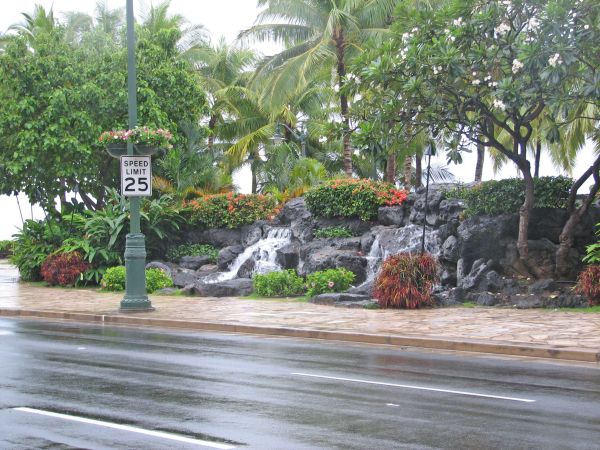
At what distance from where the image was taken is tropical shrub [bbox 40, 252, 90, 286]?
91.6 feet

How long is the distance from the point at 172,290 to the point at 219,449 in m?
17.9

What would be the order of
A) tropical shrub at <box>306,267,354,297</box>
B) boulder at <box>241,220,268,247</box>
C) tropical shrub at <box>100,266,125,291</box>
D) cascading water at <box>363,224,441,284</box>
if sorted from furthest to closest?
boulder at <box>241,220,268,247</box> < tropical shrub at <box>100,266,125,291</box> < cascading water at <box>363,224,441,284</box> < tropical shrub at <box>306,267,354,297</box>

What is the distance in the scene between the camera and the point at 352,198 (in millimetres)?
27156

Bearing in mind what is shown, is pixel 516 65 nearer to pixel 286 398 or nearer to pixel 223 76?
pixel 286 398

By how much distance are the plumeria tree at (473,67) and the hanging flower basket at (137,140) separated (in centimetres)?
485

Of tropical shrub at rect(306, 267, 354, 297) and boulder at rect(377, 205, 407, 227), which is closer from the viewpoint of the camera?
tropical shrub at rect(306, 267, 354, 297)

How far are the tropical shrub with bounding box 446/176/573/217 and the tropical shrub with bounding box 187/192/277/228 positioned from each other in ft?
29.5

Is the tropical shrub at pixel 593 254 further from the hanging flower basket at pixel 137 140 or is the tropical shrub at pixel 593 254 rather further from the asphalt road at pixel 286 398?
the hanging flower basket at pixel 137 140

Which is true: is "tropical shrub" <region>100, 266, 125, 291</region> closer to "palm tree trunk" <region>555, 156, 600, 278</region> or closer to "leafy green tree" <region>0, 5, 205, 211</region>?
"leafy green tree" <region>0, 5, 205, 211</region>

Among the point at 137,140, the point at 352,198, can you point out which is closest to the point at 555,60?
the point at 137,140

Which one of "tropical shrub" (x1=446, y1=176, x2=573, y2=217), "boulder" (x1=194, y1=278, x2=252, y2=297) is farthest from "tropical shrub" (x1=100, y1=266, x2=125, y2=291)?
"tropical shrub" (x1=446, y1=176, x2=573, y2=217)

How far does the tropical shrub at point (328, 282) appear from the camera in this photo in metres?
22.2

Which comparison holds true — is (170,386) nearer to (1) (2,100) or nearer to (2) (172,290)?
(2) (172,290)

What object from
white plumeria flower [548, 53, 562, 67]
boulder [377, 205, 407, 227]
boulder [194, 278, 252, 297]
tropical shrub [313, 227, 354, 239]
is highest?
white plumeria flower [548, 53, 562, 67]
